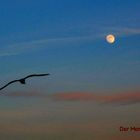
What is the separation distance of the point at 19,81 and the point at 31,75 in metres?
2.28

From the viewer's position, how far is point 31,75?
3195cm

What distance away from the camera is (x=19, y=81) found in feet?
108
